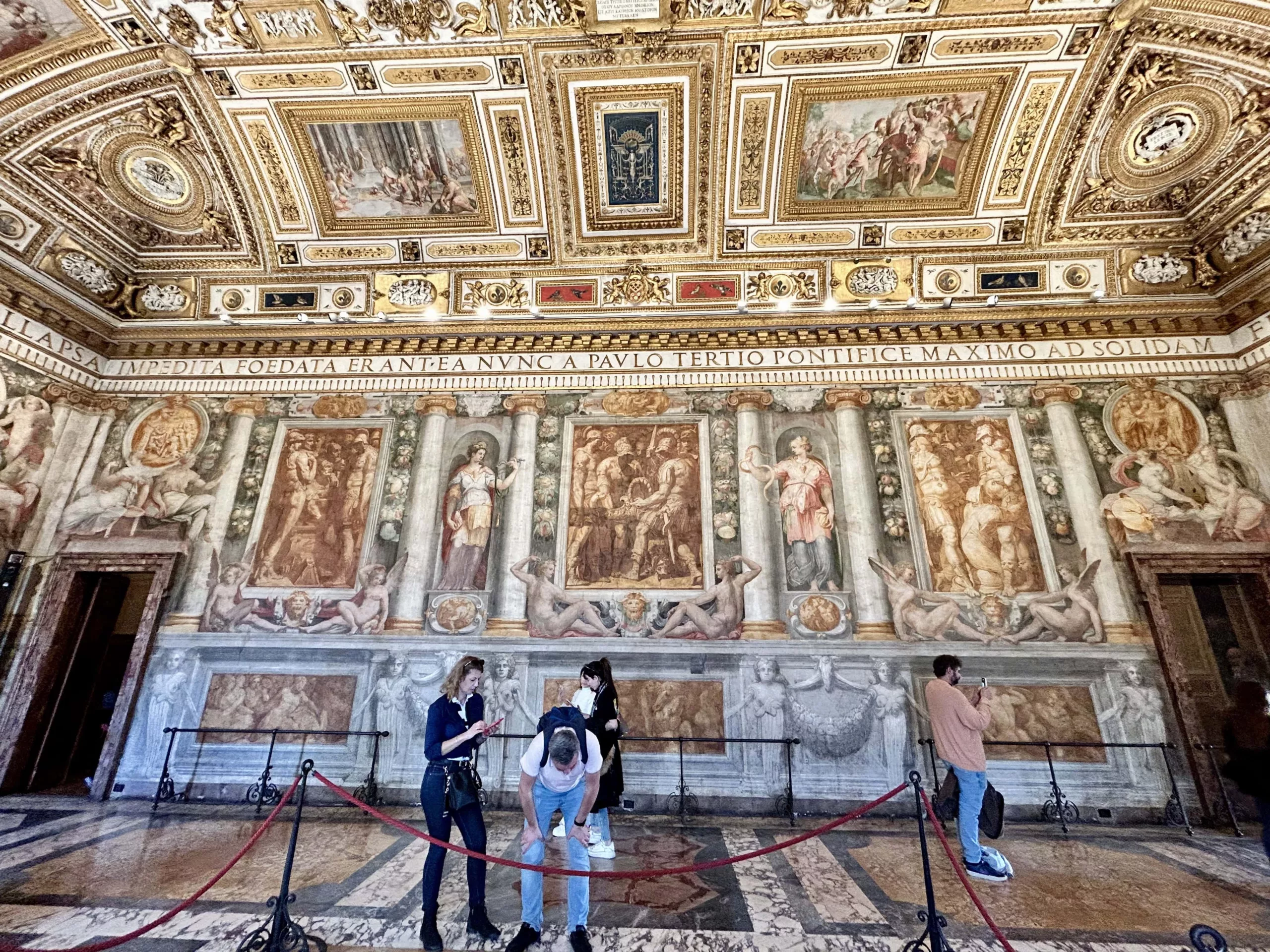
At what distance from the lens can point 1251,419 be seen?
8266 millimetres

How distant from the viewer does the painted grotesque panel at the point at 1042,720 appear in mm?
7145

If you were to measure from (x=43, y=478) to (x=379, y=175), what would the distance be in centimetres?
711

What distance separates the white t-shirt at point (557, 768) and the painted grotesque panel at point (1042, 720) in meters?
5.95

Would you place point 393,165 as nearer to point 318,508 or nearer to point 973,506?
point 318,508

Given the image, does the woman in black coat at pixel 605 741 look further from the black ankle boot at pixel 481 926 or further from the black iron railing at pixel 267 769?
the black iron railing at pixel 267 769

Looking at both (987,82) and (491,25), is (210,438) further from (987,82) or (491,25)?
(987,82)

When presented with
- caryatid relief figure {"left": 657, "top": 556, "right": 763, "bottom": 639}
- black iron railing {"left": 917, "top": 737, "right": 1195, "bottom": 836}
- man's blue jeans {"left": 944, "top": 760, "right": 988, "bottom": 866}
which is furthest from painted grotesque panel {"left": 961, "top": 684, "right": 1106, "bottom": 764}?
caryatid relief figure {"left": 657, "top": 556, "right": 763, "bottom": 639}

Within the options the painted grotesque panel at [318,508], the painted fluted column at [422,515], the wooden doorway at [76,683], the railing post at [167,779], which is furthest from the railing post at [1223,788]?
Answer: the wooden doorway at [76,683]

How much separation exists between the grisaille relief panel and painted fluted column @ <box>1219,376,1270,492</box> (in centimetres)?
301

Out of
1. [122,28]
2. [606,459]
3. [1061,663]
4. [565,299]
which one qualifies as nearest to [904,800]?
[1061,663]

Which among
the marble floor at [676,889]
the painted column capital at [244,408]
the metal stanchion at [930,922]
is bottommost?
the marble floor at [676,889]

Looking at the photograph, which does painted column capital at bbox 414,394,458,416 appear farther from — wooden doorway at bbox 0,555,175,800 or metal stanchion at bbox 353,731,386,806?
metal stanchion at bbox 353,731,386,806

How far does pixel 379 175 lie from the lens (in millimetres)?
8828

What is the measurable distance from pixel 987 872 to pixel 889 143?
934 centimetres
